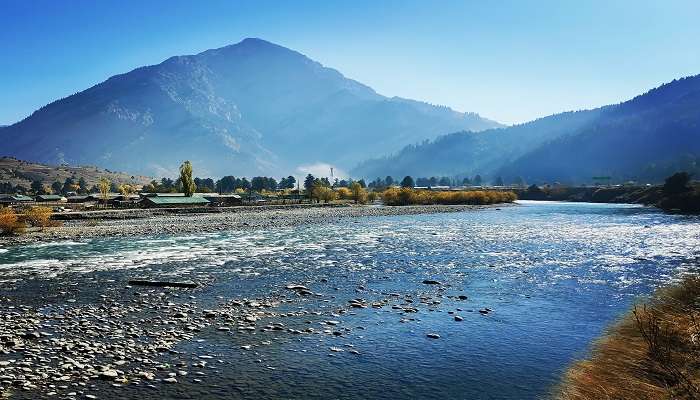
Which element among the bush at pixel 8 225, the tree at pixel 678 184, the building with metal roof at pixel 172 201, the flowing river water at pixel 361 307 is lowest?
the flowing river water at pixel 361 307

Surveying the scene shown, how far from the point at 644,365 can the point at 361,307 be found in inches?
498

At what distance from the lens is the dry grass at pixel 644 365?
11602 mm

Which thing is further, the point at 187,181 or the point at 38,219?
the point at 187,181

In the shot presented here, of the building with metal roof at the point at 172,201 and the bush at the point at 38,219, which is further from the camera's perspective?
the building with metal roof at the point at 172,201

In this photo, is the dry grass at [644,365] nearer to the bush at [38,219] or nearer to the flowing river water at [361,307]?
the flowing river water at [361,307]

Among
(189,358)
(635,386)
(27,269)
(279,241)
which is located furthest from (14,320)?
(279,241)

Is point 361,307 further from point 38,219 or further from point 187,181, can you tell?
point 187,181

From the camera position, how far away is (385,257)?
42.5 m

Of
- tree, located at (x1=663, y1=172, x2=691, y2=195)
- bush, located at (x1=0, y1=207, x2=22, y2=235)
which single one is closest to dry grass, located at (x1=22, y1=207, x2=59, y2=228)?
bush, located at (x1=0, y1=207, x2=22, y2=235)

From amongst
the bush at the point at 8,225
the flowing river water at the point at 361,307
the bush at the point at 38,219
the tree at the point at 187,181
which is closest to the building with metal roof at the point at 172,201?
the tree at the point at 187,181

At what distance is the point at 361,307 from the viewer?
78.0ft

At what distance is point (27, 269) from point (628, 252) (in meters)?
51.8

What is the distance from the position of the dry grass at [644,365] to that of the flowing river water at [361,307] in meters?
0.93

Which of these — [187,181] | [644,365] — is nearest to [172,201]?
[187,181]
